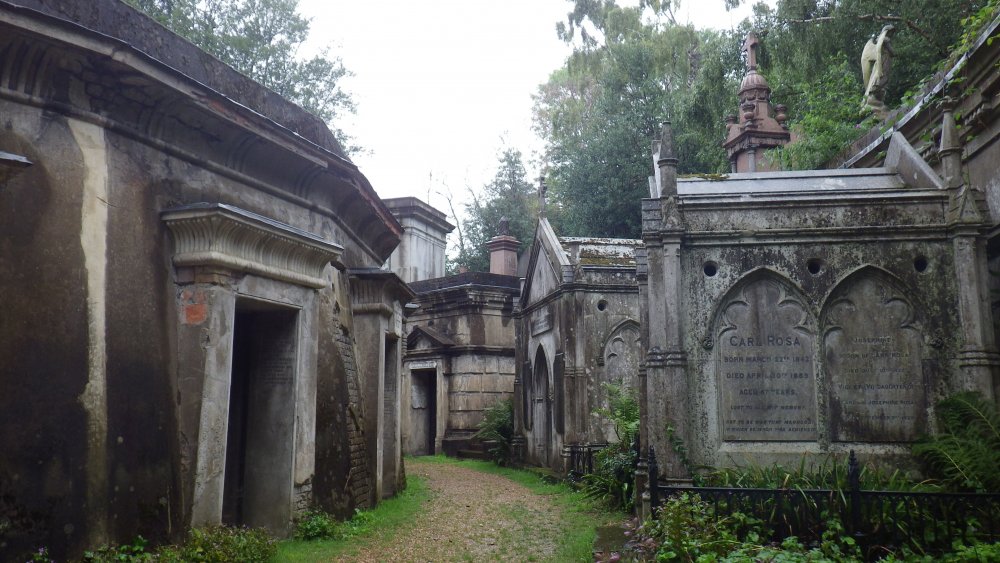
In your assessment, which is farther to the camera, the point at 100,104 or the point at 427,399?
the point at 427,399

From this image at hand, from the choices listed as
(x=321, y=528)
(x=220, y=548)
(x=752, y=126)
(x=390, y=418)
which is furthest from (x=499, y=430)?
(x=220, y=548)

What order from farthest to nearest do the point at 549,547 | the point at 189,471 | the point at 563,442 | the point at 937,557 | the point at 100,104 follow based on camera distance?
the point at 563,442 < the point at 549,547 < the point at 189,471 < the point at 100,104 < the point at 937,557

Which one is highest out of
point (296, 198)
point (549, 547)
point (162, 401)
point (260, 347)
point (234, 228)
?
point (296, 198)

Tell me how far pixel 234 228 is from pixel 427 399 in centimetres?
1572

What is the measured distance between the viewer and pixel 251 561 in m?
6.56

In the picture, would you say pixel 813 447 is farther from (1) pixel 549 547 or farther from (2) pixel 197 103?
(2) pixel 197 103

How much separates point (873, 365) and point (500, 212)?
86.6 feet

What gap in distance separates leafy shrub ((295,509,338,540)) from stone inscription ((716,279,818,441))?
14.0 feet

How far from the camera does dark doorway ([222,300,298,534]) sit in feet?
26.8

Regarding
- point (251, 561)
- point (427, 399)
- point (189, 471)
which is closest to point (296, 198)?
point (189, 471)

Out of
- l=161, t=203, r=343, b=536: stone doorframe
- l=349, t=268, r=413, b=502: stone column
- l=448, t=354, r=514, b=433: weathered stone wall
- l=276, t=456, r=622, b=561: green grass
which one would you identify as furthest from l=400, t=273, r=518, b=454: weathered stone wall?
l=161, t=203, r=343, b=536: stone doorframe

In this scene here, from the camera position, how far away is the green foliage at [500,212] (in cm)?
3244

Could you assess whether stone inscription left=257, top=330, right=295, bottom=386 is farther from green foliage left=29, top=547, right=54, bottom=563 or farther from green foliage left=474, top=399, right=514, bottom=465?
green foliage left=474, top=399, right=514, bottom=465

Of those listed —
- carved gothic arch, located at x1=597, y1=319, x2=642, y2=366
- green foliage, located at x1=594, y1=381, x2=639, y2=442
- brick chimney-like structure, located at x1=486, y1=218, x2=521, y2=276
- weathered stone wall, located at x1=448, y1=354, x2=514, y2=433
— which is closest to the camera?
green foliage, located at x1=594, y1=381, x2=639, y2=442
